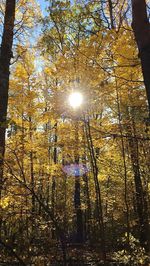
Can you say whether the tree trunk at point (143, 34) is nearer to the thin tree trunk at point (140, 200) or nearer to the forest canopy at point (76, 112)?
the forest canopy at point (76, 112)

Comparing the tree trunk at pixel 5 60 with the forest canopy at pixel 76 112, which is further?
the tree trunk at pixel 5 60

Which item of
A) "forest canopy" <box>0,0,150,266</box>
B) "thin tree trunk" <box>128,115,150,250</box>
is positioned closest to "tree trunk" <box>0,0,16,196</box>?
"forest canopy" <box>0,0,150,266</box>

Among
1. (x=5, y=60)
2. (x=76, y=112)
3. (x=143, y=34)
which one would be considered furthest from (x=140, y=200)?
(x=143, y=34)

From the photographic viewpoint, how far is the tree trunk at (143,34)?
2.59 metres

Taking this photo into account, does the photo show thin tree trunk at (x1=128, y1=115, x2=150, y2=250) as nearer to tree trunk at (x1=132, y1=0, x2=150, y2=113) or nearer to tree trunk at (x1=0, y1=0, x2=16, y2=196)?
tree trunk at (x1=0, y1=0, x2=16, y2=196)

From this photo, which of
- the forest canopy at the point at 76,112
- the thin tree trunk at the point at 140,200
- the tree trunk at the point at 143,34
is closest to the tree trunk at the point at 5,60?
the forest canopy at the point at 76,112

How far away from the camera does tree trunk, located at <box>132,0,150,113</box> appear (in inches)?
102

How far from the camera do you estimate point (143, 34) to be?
273cm

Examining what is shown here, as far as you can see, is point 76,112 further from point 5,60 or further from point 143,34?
point 143,34

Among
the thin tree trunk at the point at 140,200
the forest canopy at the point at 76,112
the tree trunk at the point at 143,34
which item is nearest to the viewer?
the tree trunk at the point at 143,34

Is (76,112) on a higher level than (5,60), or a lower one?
lower

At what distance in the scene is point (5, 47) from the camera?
18.1 ft

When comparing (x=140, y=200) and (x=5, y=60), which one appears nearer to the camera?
(x=5, y=60)

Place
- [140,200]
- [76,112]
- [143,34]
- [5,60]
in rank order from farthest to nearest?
1. [140,200]
2. [76,112]
3. [5,60]
4. [143,34]
